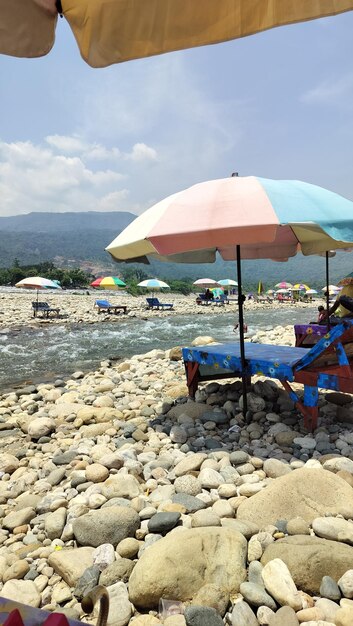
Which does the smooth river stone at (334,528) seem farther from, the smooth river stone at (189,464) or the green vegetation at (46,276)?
the green vegetation at (46,276)

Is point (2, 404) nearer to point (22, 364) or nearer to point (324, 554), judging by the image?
point (22, 364)

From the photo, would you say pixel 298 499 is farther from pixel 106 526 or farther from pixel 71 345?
pixel 71 345

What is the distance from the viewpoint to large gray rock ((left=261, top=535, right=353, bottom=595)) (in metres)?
1.99

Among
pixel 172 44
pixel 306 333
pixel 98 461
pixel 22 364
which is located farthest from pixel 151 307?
pixel 172 44

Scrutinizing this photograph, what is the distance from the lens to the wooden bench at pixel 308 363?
3676mm

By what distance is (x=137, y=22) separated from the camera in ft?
5.03

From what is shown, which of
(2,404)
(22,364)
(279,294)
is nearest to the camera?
(2,404)

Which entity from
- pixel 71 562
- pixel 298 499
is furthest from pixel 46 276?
pixel 298 499

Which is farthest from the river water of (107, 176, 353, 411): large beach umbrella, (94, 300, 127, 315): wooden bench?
(107, 176, 353, 411): large beach umbrella

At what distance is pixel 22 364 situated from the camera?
1136cm

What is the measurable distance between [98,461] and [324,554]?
229 centimetres

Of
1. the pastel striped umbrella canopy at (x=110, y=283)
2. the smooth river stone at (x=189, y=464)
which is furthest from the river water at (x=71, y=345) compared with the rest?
the smooth river stone at (x=189, y=464)

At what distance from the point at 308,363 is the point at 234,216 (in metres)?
1.74

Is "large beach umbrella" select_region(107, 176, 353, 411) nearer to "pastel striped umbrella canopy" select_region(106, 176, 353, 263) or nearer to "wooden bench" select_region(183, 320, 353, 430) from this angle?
"pastel striped umbrella canopy" select_region(106, 176, 353, 263)
